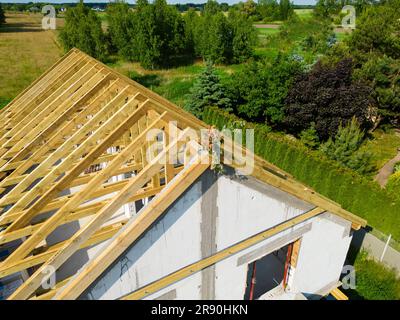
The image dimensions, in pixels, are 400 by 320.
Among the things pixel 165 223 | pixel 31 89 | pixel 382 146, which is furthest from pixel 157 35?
pixel 165 223

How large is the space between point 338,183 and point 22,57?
49374 millimetres

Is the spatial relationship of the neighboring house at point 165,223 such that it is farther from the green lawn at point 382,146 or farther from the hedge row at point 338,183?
the green lawn at point 382,146

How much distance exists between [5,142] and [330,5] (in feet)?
143

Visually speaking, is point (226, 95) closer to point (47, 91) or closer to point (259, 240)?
point (47, 91)

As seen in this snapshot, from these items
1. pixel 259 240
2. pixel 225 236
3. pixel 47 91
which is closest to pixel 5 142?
pixel 47 91

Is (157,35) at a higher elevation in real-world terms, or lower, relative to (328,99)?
higher

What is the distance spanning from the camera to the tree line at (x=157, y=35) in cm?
3064

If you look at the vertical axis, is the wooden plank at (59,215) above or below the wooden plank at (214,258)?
above

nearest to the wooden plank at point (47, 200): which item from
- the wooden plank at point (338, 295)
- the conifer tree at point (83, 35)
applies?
the wooden plank at point (338, 295)

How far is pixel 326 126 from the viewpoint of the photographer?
51.5 feet

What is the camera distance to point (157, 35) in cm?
3309

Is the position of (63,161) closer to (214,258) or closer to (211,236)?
(211,236)

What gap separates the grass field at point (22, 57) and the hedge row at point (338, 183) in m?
24.8

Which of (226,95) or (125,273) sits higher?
(226,95)
